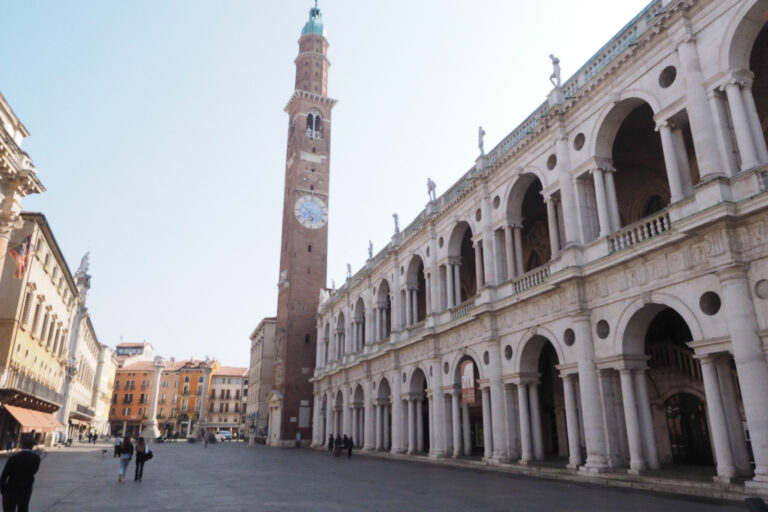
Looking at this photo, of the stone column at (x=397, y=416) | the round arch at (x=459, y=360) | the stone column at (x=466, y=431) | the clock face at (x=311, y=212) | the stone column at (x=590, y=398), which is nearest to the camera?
the stone column at (x=590, y=398)

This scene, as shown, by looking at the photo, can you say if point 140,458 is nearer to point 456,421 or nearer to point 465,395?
point 465,395

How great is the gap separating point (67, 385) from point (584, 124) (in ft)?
166

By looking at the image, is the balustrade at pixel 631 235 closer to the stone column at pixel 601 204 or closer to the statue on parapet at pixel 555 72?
the stone column at pixel 601 204

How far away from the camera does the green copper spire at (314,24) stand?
65.9 meters

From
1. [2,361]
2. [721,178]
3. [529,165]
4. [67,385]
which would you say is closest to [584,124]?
[529,165]

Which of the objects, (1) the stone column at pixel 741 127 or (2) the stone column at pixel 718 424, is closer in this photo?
(2) the stone column at pixel 718 424

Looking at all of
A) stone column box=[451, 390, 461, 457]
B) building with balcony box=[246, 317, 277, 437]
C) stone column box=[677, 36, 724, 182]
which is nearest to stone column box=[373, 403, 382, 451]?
stone column box=[451, 390, 461, 457]

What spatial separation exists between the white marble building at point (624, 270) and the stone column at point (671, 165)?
0.05 meters

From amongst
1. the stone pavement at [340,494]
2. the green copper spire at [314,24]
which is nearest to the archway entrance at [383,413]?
the stone pavement at [340,494]

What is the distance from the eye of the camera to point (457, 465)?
79.2ft

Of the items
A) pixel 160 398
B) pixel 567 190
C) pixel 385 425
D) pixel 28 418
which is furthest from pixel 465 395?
pixel 160 398

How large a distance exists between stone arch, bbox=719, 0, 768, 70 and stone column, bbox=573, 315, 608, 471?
854 centimetres

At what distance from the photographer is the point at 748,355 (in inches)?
494

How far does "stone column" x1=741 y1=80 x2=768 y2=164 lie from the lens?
13508mm
